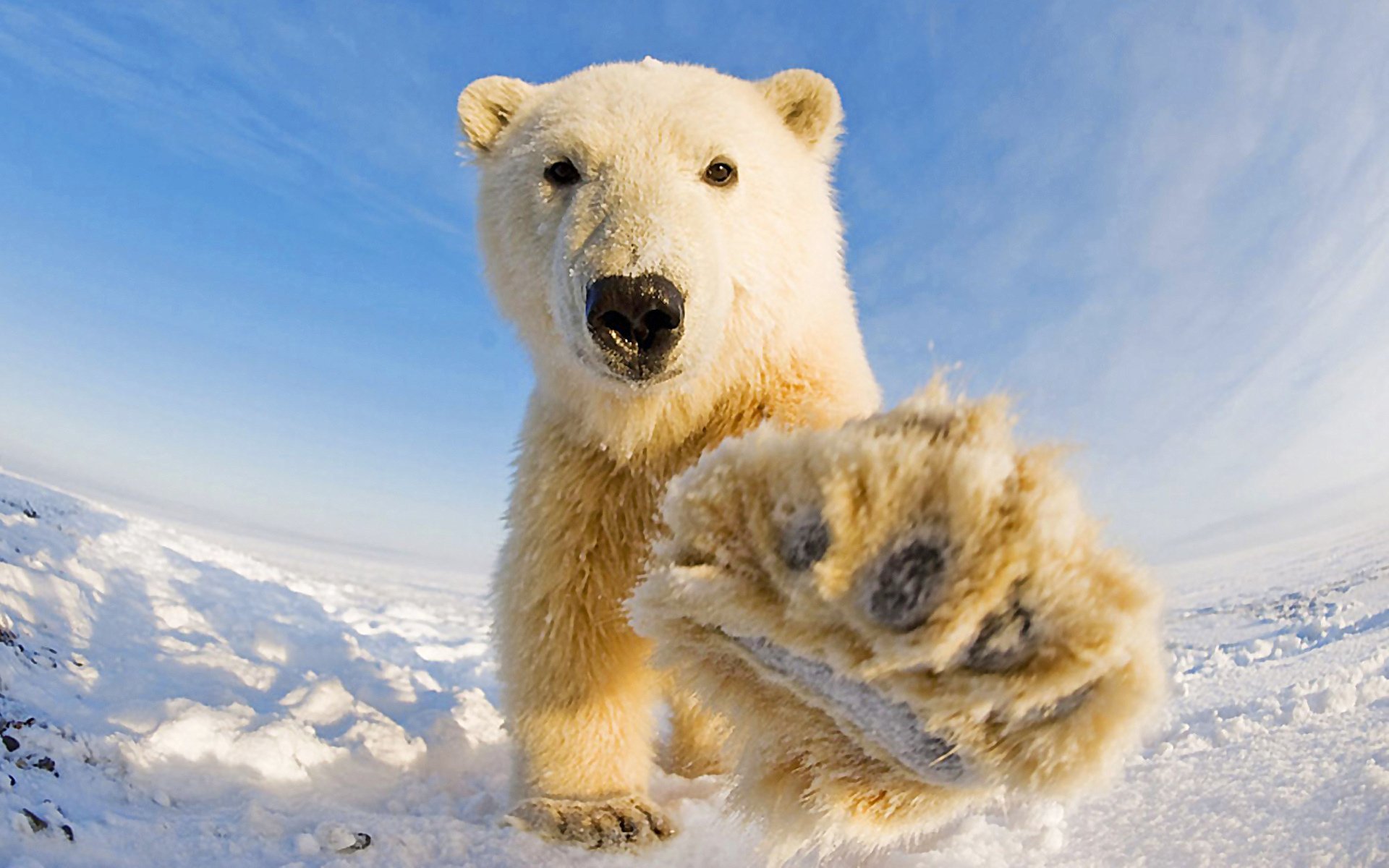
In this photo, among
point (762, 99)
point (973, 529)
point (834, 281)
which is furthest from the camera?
point (762, 99)

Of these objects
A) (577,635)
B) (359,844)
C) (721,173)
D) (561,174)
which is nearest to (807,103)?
(721,173)

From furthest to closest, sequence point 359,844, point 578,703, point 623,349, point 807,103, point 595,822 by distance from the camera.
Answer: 1. point 807,103
2. point 578,703
3. point 595,822
4. point 623,349
5. point 359,844

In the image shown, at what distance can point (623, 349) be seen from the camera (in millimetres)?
1757

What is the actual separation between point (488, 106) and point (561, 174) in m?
0.69

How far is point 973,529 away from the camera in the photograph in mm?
877

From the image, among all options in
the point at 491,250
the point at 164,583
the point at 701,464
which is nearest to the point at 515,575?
the point at 491,250

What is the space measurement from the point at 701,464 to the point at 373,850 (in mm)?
1219

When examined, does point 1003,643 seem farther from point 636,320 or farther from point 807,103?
point 807,103

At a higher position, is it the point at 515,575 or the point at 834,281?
the point at 834,281

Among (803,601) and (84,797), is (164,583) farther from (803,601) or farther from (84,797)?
(803,601)

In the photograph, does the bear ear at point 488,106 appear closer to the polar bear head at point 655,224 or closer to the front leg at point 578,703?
the polar bear head at point 655,224

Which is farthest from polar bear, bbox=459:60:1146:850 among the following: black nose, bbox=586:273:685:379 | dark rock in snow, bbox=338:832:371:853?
dark rock in snow, bbox=338:832:371:853

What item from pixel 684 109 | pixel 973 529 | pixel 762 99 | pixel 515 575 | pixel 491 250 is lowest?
pixel 515 575

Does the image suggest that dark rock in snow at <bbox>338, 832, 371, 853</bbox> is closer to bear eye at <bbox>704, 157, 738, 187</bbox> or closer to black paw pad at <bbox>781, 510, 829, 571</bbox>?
black paw pad at <bbox>781, 510, 829, 571</bbox>
